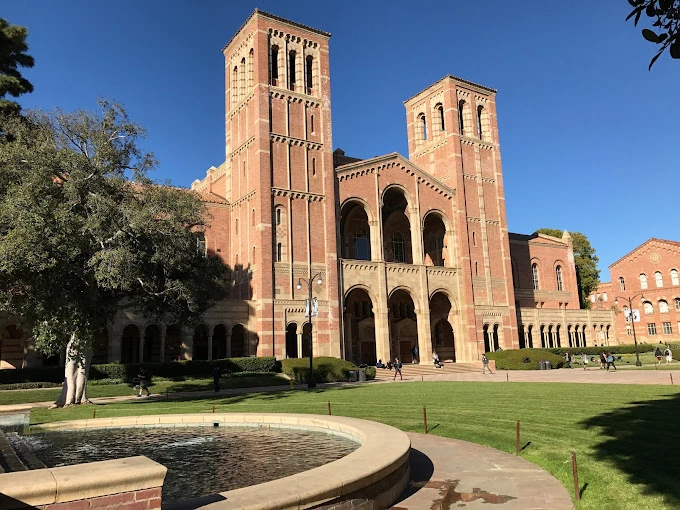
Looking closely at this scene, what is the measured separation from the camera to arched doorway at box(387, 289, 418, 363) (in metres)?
51.1

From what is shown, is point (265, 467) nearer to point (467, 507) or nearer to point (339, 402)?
point (467, 507)

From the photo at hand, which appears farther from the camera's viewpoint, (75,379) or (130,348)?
(130,348)

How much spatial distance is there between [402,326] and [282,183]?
760 inches

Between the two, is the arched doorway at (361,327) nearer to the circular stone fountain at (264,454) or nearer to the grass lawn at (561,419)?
the grass lawn at (561,419)

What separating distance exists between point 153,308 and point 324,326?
56.5 ft

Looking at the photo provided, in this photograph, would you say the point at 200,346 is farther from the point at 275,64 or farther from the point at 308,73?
the point at 308,73

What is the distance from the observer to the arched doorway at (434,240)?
169 feet

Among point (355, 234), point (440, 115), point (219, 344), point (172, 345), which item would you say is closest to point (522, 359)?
point (355, 234)

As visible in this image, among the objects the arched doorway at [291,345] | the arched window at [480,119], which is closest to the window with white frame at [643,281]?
the arched window at [480,119]

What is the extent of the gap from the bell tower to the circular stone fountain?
2368 cm

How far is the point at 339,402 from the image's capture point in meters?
20.4

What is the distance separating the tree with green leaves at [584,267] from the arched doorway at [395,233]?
99.2 feet

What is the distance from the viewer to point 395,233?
53.6 metres

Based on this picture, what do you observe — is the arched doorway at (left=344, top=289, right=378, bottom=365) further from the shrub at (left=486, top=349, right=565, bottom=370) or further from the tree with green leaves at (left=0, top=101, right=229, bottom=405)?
the tree with green leaves at (left=0, top=101, right=229, bottom=405)
